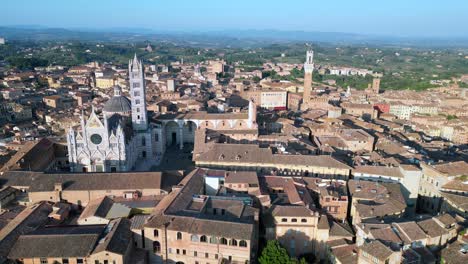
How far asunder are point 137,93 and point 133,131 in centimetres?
573

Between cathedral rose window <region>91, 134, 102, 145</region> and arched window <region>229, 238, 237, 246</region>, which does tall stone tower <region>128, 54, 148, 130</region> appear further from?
arched window <region>229, 238, 237, 246</region>

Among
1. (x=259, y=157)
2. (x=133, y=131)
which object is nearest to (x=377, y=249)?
(x=259, y=157)

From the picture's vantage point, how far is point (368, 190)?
38562 mm

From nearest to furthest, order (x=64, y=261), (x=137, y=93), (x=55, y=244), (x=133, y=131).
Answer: (x=64, y=261)
(x=55, y=244)
(x=137, y=93)
(x=133, y=131)

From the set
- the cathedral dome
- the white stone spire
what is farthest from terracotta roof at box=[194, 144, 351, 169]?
the cathedral dome

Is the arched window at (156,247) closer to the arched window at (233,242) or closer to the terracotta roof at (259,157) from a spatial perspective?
the arched window at (233,242)

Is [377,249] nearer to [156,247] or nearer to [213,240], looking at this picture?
[213,240]

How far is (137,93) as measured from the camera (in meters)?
55.2

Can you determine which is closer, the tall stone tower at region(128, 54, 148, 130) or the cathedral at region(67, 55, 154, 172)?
the cathedral at region(67, 55, 154, 172)

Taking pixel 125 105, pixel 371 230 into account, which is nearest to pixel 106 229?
pixel 371 230

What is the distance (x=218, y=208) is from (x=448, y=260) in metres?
18.8

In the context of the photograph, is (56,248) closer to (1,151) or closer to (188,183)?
(188,183)

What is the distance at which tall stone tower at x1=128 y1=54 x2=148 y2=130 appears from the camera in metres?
54.8

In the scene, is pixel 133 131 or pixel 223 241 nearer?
pixel 223 241
